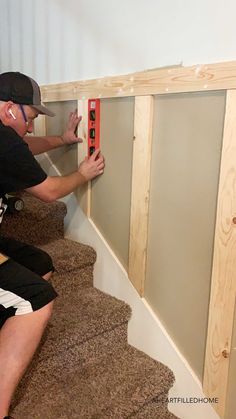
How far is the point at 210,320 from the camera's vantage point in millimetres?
1447

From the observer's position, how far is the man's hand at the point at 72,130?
6.70ft

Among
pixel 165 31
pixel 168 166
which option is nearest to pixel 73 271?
pixel 168 166

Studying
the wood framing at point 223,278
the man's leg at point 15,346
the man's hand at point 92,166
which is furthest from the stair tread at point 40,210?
the wood framing at point 223,278

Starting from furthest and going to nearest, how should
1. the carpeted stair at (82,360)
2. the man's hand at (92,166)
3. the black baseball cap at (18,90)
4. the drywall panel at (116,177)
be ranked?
the man's hand at (92,166) → the drywall panel at (116,177) → the black baseball cap at (18,90) → the carpeted stair at (82,360)

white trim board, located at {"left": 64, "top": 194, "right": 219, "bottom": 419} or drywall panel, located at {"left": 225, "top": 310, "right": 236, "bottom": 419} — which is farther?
white trim board, located at {"left": 64, "top": 194, "right": 219, "bottom": 419}

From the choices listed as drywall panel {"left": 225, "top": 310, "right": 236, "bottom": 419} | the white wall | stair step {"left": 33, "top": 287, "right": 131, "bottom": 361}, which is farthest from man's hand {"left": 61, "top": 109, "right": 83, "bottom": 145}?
drywall panel {"left": 225, "top": 310, "right": 236, "bottom": 419}

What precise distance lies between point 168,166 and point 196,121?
23cm

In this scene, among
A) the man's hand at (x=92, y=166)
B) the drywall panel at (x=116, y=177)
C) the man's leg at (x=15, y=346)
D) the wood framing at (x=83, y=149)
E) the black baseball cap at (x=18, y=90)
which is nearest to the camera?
the man's leg at (x=15, y=346)

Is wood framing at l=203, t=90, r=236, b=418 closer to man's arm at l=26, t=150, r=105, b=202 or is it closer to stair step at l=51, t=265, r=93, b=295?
man's arm at l=26, t=150, r=105, b=202

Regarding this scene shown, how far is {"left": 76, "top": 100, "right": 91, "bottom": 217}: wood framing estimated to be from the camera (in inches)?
78.3

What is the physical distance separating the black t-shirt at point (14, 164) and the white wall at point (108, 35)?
2.15 ft

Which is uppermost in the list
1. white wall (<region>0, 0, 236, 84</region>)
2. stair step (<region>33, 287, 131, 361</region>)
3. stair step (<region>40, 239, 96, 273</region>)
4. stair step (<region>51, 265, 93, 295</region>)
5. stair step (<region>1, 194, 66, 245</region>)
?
white wall (<region>0, 0, 236, 84</region>)

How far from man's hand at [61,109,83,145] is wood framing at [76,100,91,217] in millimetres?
24

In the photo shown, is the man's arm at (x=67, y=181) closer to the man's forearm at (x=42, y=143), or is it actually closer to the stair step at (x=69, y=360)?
the man's forearm at (x=42, y=143)
